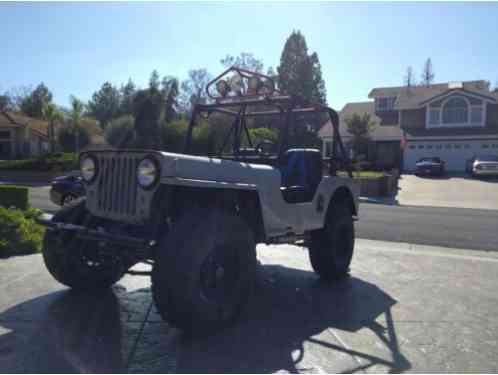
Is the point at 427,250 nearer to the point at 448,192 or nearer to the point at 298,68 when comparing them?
the point at 448,192

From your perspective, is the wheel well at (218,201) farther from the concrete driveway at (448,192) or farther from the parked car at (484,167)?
the parked car at (484,167)

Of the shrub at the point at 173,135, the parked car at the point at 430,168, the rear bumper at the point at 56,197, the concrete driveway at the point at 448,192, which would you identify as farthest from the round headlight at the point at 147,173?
the parked car at the point at 430,168

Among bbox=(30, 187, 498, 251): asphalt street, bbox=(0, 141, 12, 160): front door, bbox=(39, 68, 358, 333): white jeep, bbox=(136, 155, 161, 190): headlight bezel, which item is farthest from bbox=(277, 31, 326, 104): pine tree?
bbox=(136, 155, 161, 190): headlight bezel

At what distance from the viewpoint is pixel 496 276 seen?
661cm

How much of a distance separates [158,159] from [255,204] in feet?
4.10

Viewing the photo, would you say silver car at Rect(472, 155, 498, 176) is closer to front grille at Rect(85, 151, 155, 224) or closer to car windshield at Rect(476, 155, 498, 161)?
car windshield at Rect(476, 155, 498, 161)

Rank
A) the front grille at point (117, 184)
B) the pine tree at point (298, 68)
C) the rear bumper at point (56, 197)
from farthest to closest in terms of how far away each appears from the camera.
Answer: the pine tree at point (298, 68)
the rear bumper at point (56, 197)
the front grille at point (117, 184)

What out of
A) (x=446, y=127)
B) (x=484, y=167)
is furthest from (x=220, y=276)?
(x=446, y=127)

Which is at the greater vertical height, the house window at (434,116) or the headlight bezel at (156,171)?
the house window at (434,116)

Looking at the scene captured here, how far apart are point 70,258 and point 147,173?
1.58m

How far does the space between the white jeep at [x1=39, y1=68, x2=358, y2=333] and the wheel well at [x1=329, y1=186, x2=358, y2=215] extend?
40 cm

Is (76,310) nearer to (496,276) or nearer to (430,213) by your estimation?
(496,276)

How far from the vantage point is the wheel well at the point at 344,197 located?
20.6 feet

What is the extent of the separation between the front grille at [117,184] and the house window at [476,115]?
36044 mm
